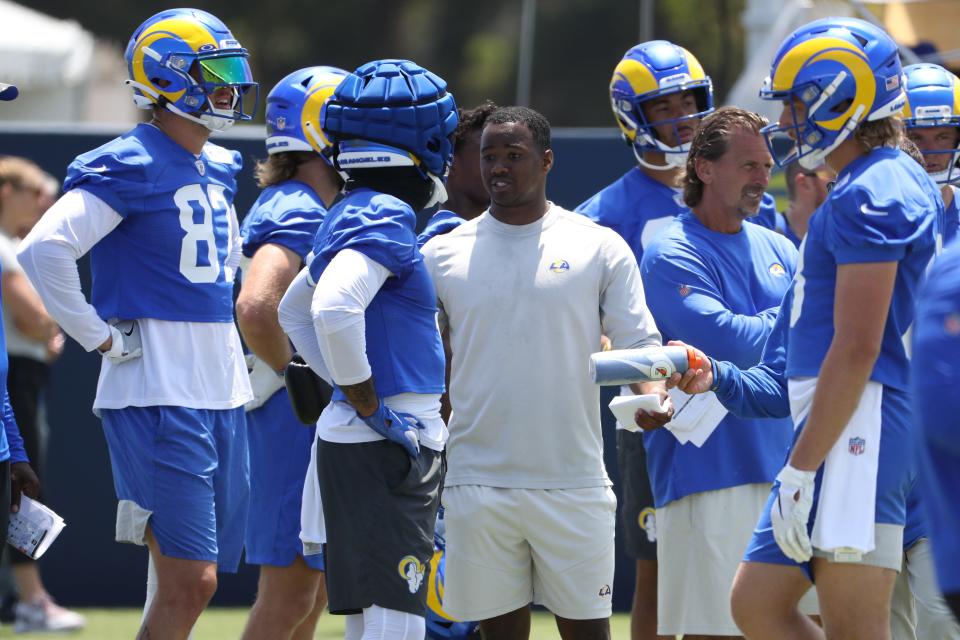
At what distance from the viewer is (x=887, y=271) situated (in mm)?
3691

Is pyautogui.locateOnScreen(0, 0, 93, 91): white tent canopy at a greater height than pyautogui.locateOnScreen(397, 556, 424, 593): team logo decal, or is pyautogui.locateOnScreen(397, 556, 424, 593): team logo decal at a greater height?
pyautogui.locateOnScreen(0, 0, 93, 91): white tent canopy

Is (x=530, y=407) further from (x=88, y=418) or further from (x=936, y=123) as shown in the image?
(x=88, y=418)

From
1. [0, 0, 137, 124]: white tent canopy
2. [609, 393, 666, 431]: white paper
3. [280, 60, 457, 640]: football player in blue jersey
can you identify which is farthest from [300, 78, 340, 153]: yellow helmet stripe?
[0, 0, 137, 124]: white tent canopy

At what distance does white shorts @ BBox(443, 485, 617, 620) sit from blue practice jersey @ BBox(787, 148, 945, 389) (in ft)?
3.17

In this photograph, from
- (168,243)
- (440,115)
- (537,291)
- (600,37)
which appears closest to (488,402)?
(537,291)

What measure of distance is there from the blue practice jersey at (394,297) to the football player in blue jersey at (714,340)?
1.00m

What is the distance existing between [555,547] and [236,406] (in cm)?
125

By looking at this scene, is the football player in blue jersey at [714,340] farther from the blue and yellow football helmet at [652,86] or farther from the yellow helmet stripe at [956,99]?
the yellow helmet stripe at [956,99]

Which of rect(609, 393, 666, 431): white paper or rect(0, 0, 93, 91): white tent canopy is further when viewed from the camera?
rect(0, 0, 93, 91): white tent canopy

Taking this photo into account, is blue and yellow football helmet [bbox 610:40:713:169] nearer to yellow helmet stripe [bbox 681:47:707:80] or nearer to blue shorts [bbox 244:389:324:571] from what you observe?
yellow helmet stripe [bbox 681:47:707:80]

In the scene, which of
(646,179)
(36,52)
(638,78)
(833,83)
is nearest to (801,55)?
(833,83)

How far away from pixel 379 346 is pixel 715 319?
47.5 inches

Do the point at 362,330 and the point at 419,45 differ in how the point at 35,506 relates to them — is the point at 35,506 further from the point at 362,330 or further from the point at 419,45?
the point at 419,45

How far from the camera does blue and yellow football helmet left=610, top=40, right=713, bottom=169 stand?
19.5 feet
